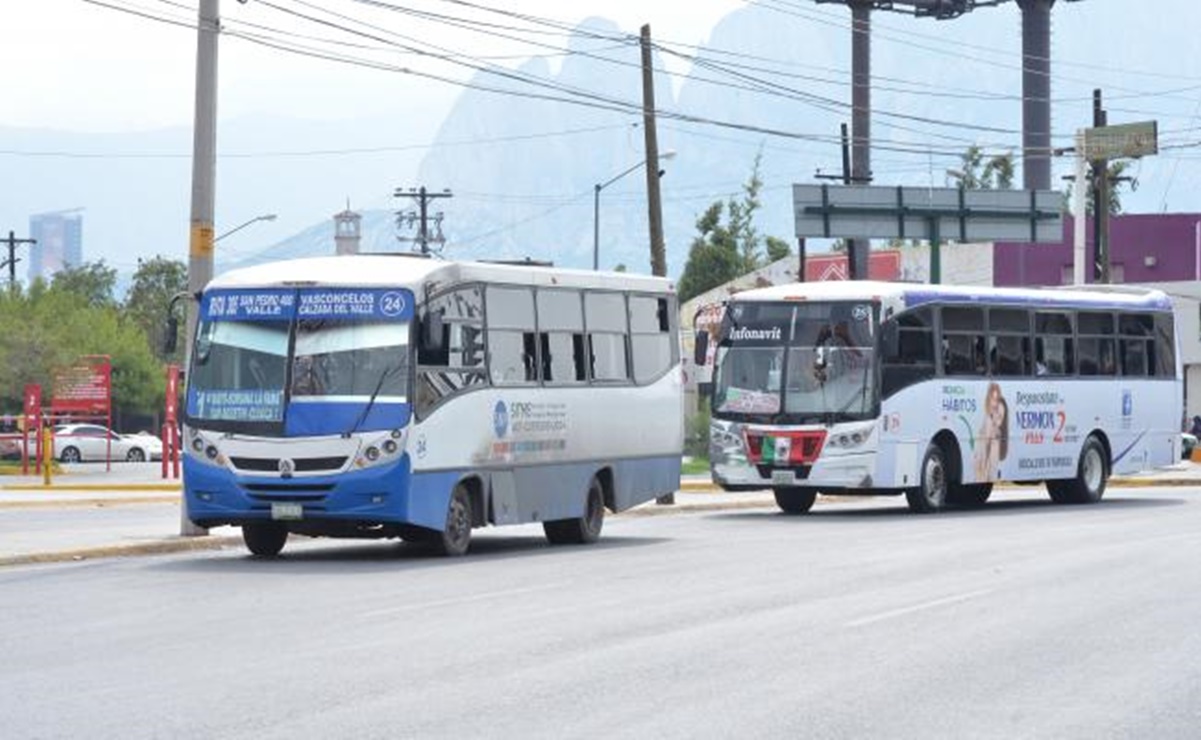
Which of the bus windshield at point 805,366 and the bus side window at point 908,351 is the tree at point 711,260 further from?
the bus windshield at point 805,366

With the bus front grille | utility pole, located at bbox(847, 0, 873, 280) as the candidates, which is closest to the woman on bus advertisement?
the bus front grille

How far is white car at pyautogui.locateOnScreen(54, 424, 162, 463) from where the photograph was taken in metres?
75.6

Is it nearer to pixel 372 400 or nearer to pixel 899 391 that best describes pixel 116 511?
pixel 899 391

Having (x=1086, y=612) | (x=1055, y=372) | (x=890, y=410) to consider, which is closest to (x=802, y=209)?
(x=1055, y=372)

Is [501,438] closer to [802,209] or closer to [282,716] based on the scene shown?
[282,716]

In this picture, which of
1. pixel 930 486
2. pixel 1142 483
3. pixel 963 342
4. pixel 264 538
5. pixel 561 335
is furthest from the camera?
pixel 1142 483

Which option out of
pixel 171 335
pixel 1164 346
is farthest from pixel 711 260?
pixel 171 335

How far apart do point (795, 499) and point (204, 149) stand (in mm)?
11655

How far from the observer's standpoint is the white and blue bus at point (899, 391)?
3406 centimetres

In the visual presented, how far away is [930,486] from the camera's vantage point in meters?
35.2

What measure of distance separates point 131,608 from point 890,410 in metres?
17.5

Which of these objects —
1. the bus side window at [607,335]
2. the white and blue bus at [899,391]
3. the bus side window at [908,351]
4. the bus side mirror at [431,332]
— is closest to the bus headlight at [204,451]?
the bus side mirror at [431,332]

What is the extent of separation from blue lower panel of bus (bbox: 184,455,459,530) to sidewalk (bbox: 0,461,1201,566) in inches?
74.2

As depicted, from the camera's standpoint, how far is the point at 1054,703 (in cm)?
1253
